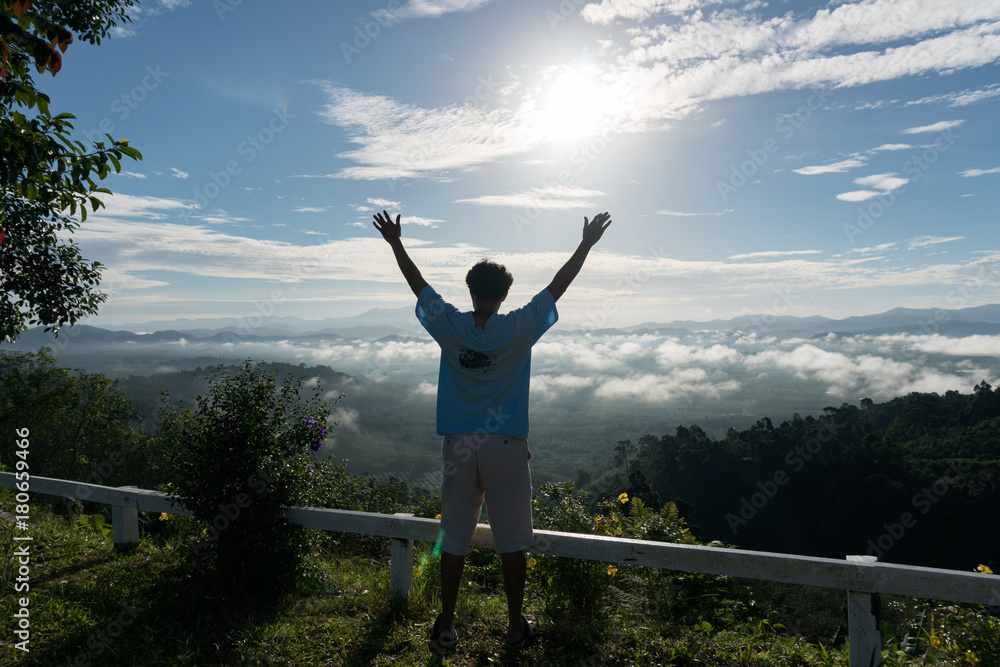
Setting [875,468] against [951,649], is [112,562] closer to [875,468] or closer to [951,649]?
[951,649]

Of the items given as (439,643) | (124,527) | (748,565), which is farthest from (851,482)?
(124,527)

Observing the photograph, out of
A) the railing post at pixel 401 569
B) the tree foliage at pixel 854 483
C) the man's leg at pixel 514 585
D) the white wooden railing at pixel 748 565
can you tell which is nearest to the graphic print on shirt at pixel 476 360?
the man's leg at pixel 514 585

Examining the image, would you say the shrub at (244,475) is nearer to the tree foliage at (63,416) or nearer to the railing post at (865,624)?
the railing post at (865,624)

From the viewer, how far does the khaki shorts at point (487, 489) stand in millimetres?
3189

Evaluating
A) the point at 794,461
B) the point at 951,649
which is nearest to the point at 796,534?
the point at 794,461

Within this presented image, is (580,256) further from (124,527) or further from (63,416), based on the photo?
(63,416)

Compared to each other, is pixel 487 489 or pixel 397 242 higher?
pixel 397 242

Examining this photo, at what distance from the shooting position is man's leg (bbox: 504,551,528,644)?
328 centimetres

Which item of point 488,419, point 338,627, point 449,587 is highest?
point 488,419

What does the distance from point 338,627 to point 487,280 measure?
250cm

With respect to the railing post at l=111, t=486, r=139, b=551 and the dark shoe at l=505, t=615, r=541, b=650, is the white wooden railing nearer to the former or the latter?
the dark shoe at l=505, t=615, r=541, b=650

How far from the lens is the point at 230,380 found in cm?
417

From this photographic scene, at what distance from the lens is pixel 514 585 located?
3.30 m

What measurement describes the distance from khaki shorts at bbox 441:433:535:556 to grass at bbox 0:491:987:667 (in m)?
0.75
